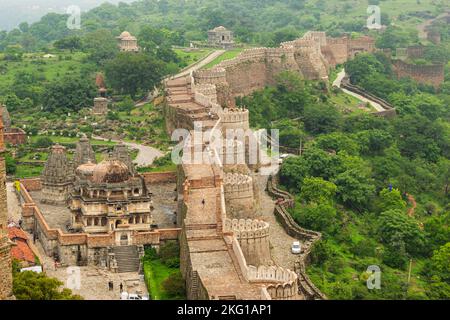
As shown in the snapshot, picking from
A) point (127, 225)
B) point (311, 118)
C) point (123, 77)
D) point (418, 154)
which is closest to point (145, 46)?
point (123, 77)

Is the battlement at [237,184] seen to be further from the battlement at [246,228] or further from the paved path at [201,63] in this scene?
the paved path at [201,63]

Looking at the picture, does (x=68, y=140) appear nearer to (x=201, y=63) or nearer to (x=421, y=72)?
(x=201, y=63)

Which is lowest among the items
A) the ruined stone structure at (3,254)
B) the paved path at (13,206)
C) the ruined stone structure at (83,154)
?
the paved path at (13,206)

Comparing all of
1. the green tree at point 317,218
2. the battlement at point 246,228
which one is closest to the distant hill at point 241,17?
the green tree at point 317,218

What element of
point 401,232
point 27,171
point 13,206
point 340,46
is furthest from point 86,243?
point 340,46

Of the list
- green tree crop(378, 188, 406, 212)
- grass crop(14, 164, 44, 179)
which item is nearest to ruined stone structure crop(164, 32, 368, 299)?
green tree crop(378, 188, 406, 212)

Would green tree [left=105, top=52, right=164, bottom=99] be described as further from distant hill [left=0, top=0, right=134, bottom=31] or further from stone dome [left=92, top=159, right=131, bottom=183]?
distant hill [left=0, top=0, right=134, bottom=31]
